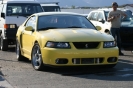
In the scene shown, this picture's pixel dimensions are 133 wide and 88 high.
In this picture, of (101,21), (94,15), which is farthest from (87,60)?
(94,15)

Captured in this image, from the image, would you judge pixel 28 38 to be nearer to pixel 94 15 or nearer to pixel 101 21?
pixel 101 21

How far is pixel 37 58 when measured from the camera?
966cm

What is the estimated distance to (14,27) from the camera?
47.6ft

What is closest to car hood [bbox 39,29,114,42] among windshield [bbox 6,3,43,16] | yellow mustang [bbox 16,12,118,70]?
yellow mustang [bbox 16,12,118,70]

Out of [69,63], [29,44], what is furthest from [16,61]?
[69,63]

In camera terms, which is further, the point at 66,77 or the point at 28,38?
the point at 28,38

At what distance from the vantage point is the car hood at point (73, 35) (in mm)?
9023

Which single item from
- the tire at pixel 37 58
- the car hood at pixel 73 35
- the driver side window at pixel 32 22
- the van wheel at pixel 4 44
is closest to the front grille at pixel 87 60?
the car hood at pixel 73 35

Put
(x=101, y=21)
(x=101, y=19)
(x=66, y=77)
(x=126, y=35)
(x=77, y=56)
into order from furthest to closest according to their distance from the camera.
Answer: (x=101, y=19)
(x=101, y=21)
(x=126, y=35)
(x=77, y=56)
(x=66, y=77)

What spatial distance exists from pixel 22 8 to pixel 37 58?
6175mm

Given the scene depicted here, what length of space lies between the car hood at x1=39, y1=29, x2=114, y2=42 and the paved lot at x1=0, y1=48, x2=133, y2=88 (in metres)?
0.76

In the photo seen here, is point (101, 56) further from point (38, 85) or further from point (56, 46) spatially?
point (38, 85)

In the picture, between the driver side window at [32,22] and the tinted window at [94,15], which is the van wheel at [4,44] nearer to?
the driver side window at [32,22]

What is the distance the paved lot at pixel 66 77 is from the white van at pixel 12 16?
4065 mm
